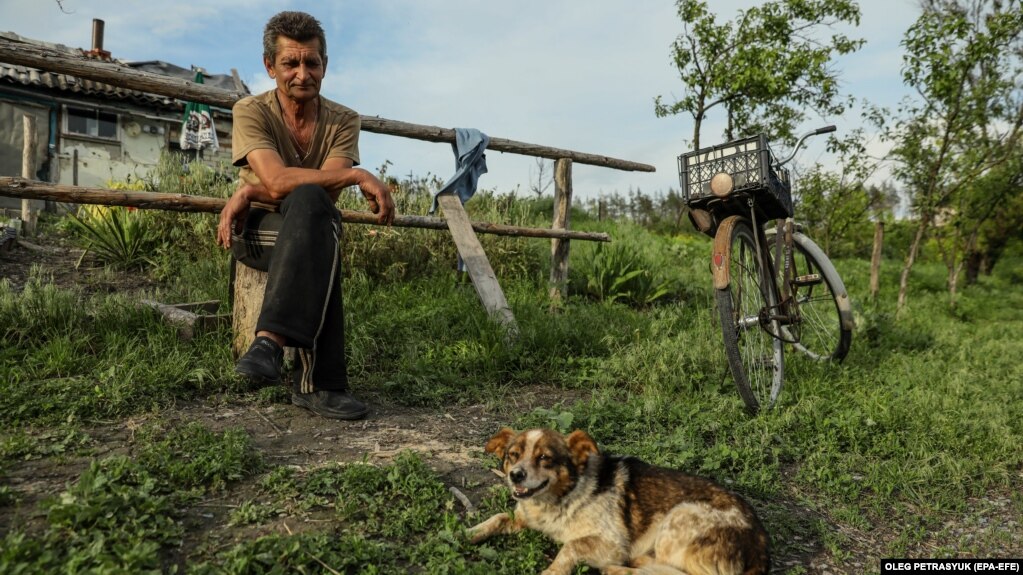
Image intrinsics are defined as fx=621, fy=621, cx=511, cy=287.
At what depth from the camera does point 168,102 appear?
65.8ft

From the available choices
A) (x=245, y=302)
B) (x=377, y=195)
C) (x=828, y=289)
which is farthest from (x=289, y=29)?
(x=828, y=289)

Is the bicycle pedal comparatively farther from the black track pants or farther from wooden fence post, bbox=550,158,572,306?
the black track pants

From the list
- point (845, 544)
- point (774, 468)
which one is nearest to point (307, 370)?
point (774, 468)

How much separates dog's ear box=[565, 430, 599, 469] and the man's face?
2.56m

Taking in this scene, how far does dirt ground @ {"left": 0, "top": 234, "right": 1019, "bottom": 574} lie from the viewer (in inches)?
104

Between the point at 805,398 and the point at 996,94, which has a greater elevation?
the point at 996,94

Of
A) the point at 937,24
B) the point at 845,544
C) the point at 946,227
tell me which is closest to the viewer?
the point at 845,544

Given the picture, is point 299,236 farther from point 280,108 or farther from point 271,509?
point 271,509

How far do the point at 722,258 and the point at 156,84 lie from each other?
4220mm

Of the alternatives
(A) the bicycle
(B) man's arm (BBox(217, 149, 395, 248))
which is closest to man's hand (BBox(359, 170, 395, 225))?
(B) man's arm (BBox(217, 149, 395, 248))

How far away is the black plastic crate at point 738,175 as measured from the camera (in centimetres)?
430

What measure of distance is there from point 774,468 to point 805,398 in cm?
117

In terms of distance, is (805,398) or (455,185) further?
(455,185)

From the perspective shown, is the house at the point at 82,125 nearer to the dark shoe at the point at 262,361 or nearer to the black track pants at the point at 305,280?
the black track pants at the point at 305,280
